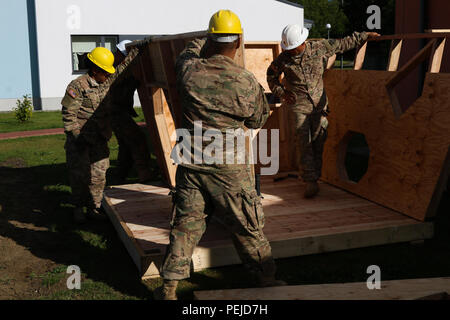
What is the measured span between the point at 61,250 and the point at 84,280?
1.05 m

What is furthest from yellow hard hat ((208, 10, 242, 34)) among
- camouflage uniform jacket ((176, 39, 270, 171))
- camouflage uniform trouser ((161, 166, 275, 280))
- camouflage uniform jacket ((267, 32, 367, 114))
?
camouflage uniform jacket ((267, 32, 367, 114))

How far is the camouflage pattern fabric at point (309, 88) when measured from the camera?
7285 mm

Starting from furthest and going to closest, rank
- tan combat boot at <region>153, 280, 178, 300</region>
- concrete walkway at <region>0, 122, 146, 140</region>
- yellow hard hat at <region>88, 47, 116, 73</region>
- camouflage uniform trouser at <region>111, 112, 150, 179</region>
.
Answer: concrete walkway at <region>0, 122, 146, 140</region>, camouflage uniform trouser at <region>111, 112, 150, 179</region>, yellow hard hat at <region>88, 47, 116, 73</region>, tan combat boot at <region>153, 280, 178, 300</region>

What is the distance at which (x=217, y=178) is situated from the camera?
4352mm

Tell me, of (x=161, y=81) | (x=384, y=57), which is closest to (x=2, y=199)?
(x=161, y=81)

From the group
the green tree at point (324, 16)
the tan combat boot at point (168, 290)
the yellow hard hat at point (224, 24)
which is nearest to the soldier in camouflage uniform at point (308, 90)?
the yellow hard hat at point (224, 24)

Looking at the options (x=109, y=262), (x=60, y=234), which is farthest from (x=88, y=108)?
(x=109, y=262)

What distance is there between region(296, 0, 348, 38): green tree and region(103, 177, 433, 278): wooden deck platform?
51818 millimetres

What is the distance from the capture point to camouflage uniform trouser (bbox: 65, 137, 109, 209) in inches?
271

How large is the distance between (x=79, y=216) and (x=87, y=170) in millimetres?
667

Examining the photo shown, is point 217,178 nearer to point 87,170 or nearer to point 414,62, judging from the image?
point 87,170

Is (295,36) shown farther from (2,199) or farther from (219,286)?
(2,199)

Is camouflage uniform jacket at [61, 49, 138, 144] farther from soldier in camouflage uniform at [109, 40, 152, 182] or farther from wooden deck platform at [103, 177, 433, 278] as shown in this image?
soldier in camouflage uniform at [109, 40, 152, 182]

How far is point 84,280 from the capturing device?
530 cm
